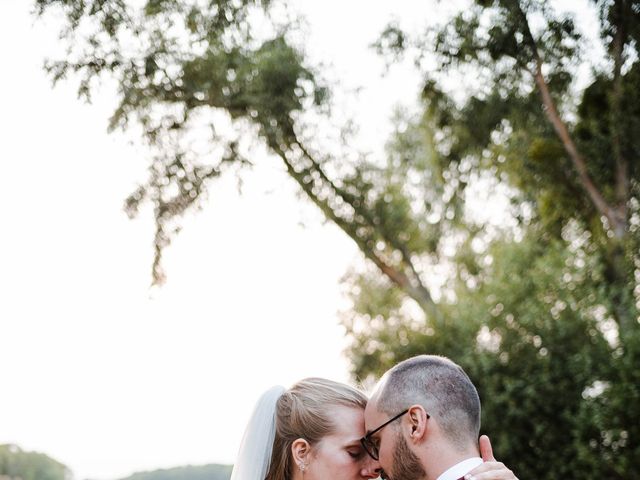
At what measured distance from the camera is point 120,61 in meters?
11.7

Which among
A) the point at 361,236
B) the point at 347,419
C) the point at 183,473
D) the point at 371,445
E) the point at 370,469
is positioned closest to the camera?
the point at 371,445

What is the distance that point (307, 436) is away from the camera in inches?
148

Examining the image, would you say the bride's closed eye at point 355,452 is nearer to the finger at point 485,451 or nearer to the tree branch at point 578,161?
the finger at point 485,451

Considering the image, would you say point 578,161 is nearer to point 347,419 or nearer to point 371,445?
point 347,419

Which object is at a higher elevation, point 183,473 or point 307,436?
point 183,473

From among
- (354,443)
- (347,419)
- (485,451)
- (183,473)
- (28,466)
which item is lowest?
(485,451)

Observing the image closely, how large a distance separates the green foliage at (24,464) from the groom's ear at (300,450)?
10.9 meters

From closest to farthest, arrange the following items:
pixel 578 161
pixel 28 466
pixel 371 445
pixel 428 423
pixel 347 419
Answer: pixel 428 423, pixel 371 445, pixel 347 419, pixel 578 161, pixel 28 466

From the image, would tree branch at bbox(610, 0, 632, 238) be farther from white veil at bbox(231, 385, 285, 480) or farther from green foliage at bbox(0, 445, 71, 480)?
green foliage at bbox(0, 445, 71, 480)

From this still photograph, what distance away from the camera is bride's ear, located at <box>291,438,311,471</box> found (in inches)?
147

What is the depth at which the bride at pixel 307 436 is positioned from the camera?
368 cm

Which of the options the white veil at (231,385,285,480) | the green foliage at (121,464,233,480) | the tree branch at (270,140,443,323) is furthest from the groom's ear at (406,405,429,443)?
the tree branch at (270,140,443,323)

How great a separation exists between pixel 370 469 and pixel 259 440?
620 mm

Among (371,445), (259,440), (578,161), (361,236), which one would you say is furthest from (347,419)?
(361,236)
